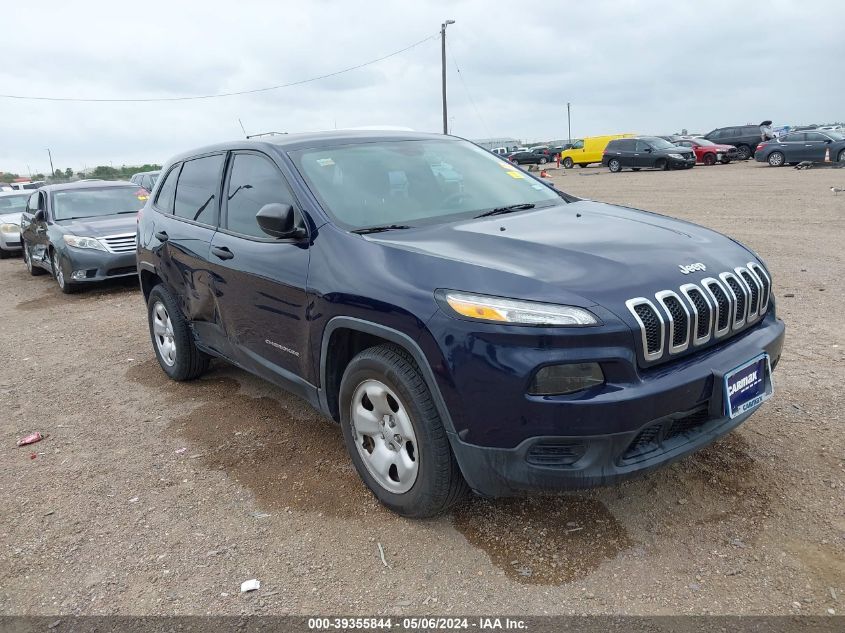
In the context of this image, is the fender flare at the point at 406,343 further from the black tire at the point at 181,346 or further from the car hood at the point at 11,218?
the car hood at the point at 11,218

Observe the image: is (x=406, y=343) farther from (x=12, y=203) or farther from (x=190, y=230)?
(x=12, y=203)

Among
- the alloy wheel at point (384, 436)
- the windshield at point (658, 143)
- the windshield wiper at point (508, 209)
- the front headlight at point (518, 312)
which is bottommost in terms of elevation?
the alloy wheel at point (384, 436)

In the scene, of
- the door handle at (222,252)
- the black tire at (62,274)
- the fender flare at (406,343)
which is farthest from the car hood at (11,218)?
the fender flare at (406,343)

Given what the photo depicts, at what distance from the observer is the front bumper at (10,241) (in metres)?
14.9

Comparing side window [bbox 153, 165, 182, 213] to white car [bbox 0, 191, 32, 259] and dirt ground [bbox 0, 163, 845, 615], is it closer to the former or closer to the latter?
dirt ground [bbox 0, 163, 845, 615]

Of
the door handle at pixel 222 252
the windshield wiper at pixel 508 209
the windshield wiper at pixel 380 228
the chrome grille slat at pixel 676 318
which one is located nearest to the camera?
the chrome grille slat at pixel 676 318

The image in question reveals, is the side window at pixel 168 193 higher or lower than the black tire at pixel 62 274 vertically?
higher

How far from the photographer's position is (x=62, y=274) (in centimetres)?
959

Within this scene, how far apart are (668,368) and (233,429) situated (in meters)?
2.82

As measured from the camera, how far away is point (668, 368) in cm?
257

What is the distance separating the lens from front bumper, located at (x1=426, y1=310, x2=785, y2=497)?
2436 millimetres

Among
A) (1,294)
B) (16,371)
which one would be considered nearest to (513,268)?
(16,371)

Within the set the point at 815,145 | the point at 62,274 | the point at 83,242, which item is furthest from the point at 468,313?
the point at 815,145

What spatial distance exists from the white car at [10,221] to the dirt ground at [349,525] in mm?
12085
